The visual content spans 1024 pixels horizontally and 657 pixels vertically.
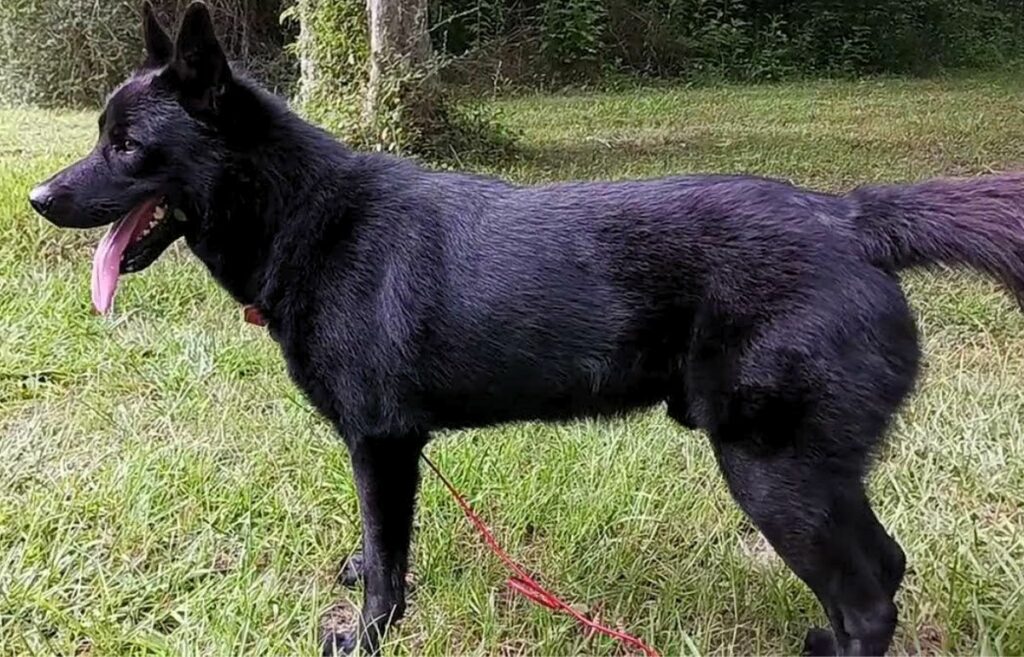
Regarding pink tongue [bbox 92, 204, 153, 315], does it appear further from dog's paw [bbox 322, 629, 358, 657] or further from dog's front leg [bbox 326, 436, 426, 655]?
dog's paw [bbox 322, 629, 358, 657]

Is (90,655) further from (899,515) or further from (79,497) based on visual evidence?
(899,515)

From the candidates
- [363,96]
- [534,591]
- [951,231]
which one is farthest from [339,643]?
[363,96]

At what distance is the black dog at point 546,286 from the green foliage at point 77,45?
35.5 feet

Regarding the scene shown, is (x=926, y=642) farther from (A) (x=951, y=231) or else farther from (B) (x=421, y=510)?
(B) (x=421, y=510)

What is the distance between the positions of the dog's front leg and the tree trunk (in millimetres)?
5405

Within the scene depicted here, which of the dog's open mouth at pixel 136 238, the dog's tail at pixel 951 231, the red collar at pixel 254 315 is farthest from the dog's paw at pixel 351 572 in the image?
the dog's tail at pixel 951 231

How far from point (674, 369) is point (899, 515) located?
1063mm

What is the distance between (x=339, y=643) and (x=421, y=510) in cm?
56

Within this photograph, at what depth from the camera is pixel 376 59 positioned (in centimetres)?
745

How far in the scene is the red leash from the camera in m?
2.35

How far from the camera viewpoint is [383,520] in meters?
2.44

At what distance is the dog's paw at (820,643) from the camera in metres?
2.33

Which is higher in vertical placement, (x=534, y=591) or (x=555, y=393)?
(x=555, y=393)

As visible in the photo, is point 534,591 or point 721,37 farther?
point 721,37
